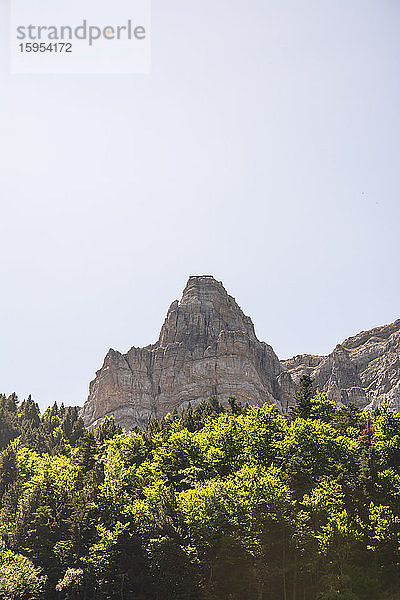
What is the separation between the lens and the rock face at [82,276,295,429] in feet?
420

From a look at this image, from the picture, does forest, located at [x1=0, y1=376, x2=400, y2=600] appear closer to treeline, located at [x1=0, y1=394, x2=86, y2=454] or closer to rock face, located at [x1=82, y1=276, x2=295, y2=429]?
treeline, located at [x1=0, y1=394, x2=86, y2=454]

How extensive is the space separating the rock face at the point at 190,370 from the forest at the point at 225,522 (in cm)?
7684

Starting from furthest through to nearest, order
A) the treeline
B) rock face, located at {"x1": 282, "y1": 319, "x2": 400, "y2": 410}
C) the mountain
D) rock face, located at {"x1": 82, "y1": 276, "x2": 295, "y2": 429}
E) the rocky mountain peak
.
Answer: rock face, located at {"x1": 282, "y1": 319, "x2": 400, "y2": 410}
the rocky mountain peak
the mountain
rock face, located at {"x1": 82, "y1": 276, "x2": 295, "y2": 429}
the treeline

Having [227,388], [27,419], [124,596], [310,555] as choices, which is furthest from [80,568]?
[227,388]

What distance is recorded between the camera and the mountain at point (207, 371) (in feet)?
422

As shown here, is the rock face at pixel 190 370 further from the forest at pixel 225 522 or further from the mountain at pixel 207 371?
the forest at pixel 225 522

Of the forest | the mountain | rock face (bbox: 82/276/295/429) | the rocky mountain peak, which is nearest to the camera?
the forest

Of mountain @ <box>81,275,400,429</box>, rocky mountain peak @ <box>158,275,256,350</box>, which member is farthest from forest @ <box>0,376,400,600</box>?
rocky mountain peak @ <box>158,275,256,350</box>

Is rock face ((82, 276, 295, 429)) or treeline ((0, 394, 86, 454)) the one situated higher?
rock face ((82, 276, 295, 429))

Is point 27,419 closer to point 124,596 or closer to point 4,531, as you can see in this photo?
point 4,531

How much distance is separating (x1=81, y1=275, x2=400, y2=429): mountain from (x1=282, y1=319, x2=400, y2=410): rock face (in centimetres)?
30

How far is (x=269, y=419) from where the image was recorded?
48.6m

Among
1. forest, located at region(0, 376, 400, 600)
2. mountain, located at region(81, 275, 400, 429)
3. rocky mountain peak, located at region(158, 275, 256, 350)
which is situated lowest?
forest, located at region(0, 376, 400, 600)

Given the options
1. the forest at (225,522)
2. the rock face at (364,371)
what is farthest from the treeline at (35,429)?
the rock face at (364,371)
